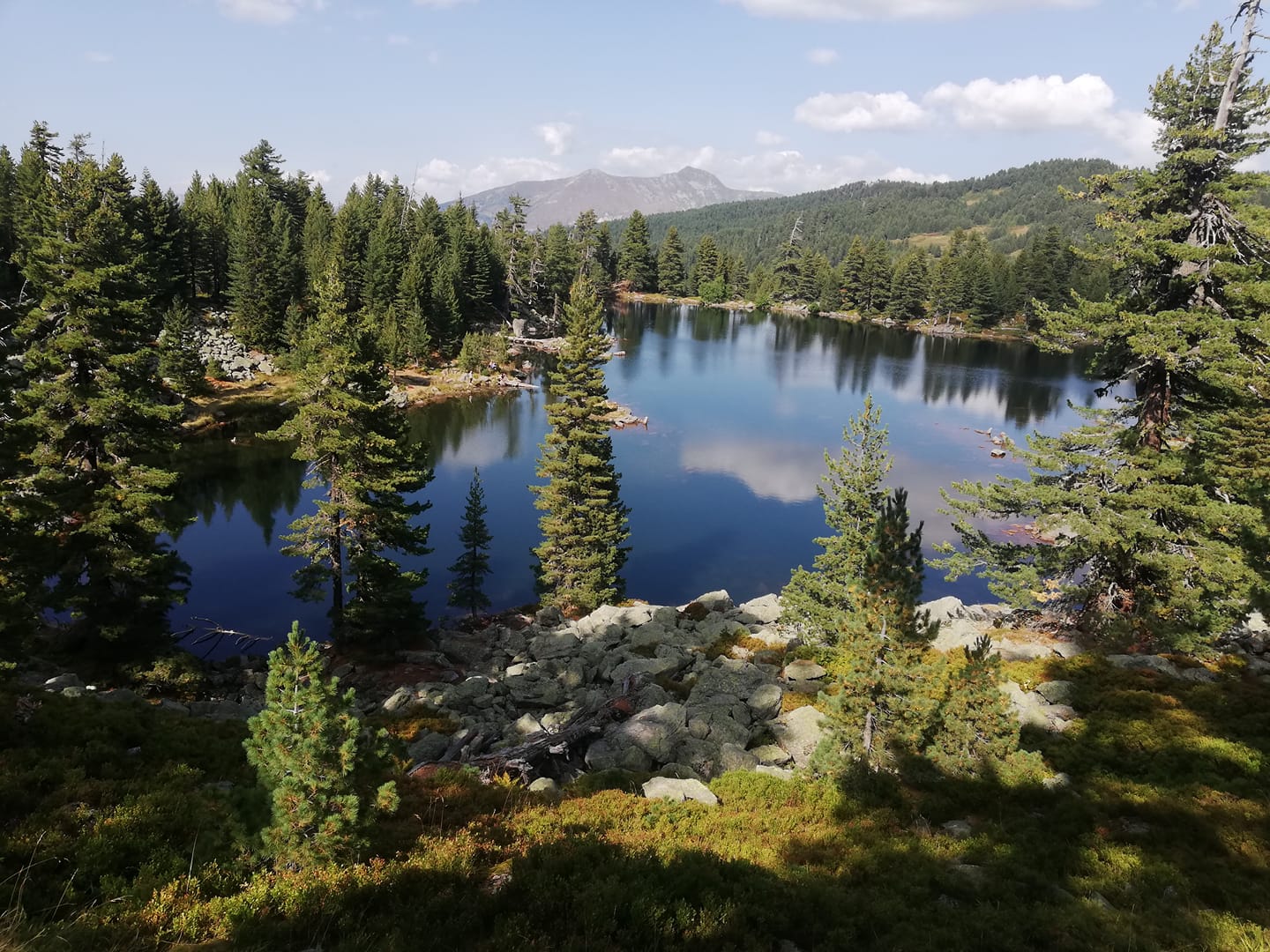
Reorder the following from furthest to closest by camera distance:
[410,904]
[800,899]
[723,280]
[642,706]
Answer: [723,280] → [642,706] → [800,899] → [410,904]

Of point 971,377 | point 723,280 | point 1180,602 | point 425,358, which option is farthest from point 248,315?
point 723,280

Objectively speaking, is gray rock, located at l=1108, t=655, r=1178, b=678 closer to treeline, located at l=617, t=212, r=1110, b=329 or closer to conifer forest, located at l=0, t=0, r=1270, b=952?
conifer forest, located at l=0, t=0, r=1270, b=952

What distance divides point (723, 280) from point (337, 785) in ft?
591

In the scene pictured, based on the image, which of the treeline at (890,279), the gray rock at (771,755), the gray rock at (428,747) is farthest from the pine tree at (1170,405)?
the treeline at (890,279)

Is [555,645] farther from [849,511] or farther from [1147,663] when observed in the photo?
[1147,663]

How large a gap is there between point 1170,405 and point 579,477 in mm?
23056

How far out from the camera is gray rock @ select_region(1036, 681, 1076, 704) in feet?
57.9

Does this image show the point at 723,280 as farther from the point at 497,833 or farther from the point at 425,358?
the point at 497,833

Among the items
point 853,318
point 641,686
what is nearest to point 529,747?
point 641,686

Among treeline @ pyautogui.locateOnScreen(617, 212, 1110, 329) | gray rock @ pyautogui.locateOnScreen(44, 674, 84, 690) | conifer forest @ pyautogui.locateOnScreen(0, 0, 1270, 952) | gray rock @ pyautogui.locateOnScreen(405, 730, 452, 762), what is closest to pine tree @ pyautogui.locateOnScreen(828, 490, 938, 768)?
conifer forest @ pyautogui.locateOnScreen(0, 0, 1270, 952)

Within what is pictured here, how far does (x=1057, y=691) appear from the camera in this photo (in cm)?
1788

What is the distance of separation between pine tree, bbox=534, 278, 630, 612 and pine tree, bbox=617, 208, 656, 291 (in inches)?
5868

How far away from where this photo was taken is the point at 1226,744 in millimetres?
14094

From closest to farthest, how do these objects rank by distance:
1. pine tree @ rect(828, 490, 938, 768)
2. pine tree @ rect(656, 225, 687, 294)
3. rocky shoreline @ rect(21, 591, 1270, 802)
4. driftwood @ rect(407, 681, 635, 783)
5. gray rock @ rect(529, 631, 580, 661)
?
pine tree @ rect(828, 490, 938, 768) → driftwood @ rect(407, 681, 635, 783) → rocky shoreline @ rect(21, 591, 1270, 802) → gray rock @ rect(529, 631, 580, 661) → pine tree @ rect(656, 225, 687, 294)
